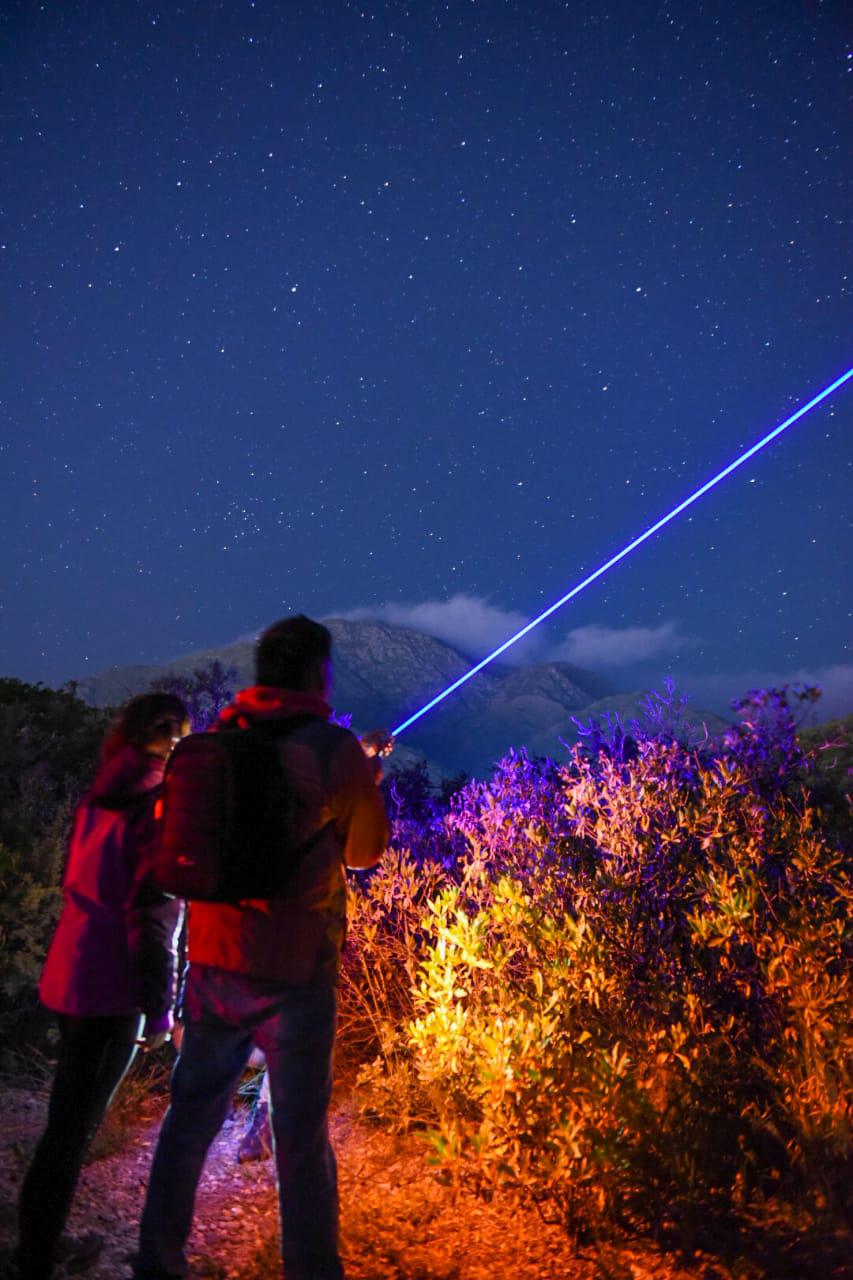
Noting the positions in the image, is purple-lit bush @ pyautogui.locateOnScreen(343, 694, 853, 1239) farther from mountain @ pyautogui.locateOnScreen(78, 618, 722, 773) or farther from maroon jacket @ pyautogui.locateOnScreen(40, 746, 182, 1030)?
mountain @ pyautogui.locateOnScreen(78, 618, 722, 773)

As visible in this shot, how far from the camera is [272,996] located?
2.24m

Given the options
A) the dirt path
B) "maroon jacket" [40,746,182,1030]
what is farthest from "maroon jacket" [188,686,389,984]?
the dirt path

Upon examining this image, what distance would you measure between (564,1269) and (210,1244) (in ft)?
4.32

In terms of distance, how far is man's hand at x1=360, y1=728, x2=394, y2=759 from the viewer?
3.28 m

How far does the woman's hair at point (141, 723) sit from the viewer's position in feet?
8.69

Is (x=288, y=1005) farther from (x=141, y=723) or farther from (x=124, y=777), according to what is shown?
(x=141, y=723)

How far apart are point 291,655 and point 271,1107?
125cm

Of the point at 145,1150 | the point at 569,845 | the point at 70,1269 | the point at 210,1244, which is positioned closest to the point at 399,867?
the point at 569,845

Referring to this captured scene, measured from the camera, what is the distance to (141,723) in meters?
2.66

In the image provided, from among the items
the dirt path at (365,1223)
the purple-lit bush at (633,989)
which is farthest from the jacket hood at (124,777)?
the dirt path at (365,1223)

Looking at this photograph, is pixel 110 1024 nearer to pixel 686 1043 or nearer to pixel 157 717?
pixel 157 717

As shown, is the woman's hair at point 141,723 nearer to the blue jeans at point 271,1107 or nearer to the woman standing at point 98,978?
the woman standing at point 98,978

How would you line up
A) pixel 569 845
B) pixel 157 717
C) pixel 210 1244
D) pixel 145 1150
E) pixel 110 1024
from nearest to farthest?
pixel 110 1024
pixel 157 717
pixel 210 1244
pixel 145 1150
pixel 569 845

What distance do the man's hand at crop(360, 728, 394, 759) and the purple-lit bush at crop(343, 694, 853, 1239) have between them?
105cm
